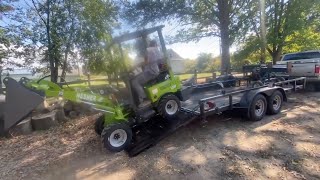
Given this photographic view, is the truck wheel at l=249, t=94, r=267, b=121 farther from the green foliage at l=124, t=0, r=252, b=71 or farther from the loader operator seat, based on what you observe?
the green foliage at l=124, t=0, r=252, b=71

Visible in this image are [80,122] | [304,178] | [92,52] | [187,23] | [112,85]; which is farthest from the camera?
[187,23]

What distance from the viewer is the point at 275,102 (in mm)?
7836

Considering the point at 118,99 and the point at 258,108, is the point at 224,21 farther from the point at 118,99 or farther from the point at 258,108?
the point at 118,99

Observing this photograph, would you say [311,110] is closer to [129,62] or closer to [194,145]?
[194,145]

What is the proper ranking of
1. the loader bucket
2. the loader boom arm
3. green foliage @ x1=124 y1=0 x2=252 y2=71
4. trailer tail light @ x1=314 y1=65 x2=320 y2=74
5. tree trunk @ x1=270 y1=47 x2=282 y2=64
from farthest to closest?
1. tree trunk @ x1=270 y1=47 x2=282 y2=64
2. green foliage @ x1=124 y1=0 x2=252 y2=71
3. trailer tail light @ x1=314 y1=65 x2=320 y2=74
4. the loader boom arm
5. the loader bucket

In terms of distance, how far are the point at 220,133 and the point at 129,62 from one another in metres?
2.77

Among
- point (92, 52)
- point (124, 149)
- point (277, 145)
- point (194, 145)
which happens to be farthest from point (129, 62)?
point (92, 52)

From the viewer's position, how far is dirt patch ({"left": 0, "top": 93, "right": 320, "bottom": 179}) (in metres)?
4.53

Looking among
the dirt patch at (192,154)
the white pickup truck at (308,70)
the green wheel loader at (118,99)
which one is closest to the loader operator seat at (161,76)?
the green wheel loader at (118,99)

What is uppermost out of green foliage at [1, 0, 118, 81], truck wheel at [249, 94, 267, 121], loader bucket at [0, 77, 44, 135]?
green foliage at [1, 0, 118, 81]

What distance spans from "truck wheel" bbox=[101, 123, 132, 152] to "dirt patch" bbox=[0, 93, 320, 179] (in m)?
0.20

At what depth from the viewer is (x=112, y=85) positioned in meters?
6.09

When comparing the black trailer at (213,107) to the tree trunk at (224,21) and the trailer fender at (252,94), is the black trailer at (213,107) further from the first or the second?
the tree trunk at (224,21)

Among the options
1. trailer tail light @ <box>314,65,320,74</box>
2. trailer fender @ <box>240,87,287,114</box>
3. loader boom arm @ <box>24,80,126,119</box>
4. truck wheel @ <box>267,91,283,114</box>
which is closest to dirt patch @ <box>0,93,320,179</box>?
truck wheel @ <box>267,91,283,114</box>
